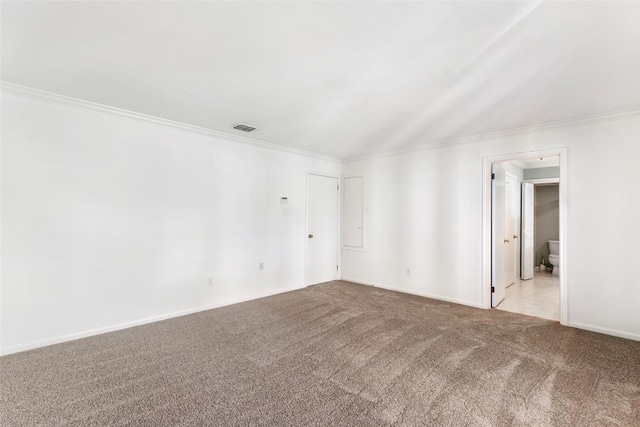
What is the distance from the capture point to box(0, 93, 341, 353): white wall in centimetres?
275

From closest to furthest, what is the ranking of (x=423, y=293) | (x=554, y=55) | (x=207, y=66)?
(x=554, y=55) → (x=207, y=66) → (x=423, y=293)

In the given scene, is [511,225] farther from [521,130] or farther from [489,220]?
[521,130]

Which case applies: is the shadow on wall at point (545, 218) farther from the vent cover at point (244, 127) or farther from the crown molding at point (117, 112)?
the vent cover at point (244, 127)

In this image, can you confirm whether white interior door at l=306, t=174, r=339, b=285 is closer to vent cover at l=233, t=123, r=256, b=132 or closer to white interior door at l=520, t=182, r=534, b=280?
vent cover at l=233, t=123, r=256, b=132

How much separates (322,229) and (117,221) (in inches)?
130

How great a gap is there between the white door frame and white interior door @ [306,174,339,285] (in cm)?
265

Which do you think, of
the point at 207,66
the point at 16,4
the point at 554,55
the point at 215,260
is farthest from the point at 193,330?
the point at 554,55

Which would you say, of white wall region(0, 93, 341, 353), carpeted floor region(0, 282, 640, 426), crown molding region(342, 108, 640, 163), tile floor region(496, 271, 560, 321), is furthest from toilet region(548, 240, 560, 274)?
white wall region(0, 93, 341, 353)

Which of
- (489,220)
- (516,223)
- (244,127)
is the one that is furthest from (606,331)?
(244,127)

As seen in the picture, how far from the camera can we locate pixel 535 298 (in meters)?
4.55

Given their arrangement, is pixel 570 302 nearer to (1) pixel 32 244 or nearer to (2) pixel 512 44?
(2) pixel 512 44

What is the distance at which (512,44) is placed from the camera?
193 cm

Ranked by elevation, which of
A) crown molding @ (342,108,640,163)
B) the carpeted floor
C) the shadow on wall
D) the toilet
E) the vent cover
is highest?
the vent cover

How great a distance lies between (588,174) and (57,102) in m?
5.80
